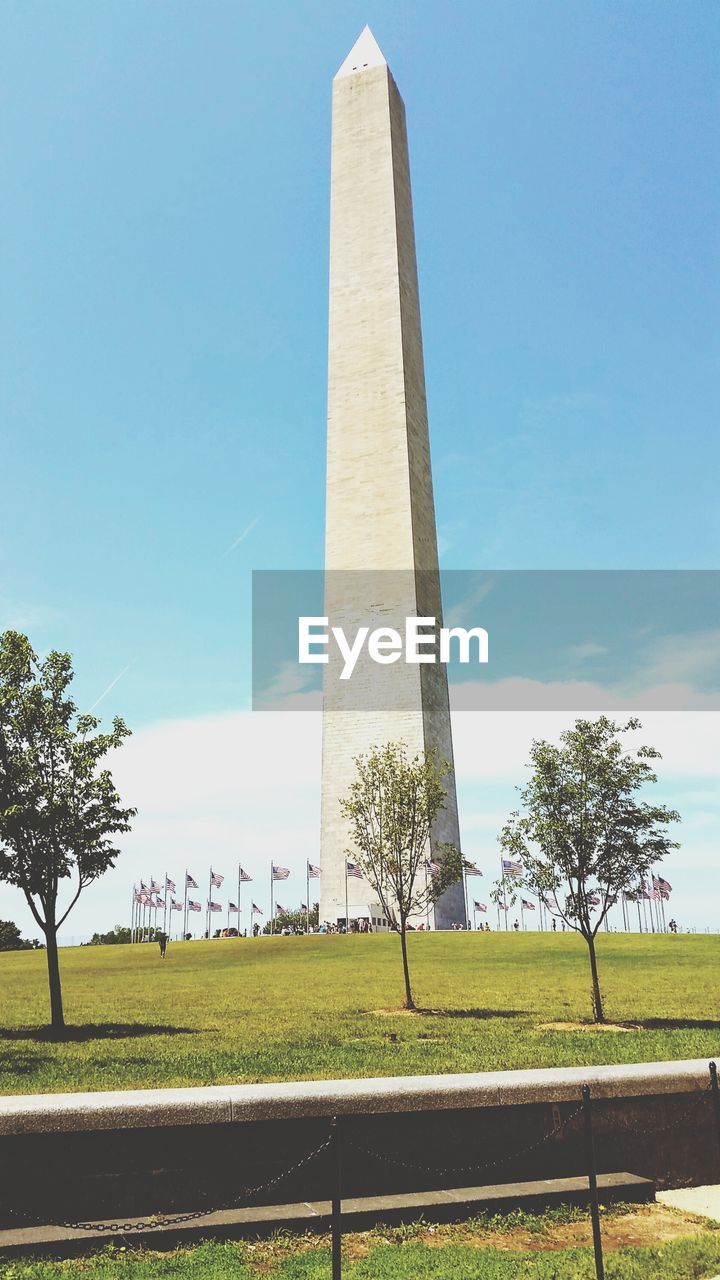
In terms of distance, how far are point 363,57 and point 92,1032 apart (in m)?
69.2

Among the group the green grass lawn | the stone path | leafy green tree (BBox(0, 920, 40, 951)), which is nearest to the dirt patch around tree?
the green grass lawn

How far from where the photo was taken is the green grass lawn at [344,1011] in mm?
13398

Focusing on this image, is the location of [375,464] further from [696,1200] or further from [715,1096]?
[696,1200]

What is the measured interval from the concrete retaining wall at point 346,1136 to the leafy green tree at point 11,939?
2524 inches

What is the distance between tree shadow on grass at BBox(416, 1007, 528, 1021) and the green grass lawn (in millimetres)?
45

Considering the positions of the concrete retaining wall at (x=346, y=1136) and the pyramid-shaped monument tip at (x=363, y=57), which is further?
the pyramid-shaped monument tip at (x=363, y=57)

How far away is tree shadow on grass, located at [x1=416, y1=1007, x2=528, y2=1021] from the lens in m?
20.3

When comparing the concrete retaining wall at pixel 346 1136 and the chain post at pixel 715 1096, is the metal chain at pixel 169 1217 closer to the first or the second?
the concrete retaining wall at pixel 346 1136

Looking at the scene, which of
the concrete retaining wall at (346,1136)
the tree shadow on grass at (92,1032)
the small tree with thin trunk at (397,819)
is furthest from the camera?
the small tree with thin trunk at (397,819)

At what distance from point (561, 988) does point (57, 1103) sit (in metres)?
20.9

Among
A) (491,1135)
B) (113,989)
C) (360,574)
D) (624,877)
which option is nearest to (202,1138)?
(491,1135)

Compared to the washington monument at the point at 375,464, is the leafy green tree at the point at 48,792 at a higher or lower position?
lower

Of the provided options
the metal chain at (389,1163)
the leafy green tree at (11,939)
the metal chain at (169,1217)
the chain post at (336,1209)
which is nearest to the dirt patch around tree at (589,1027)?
the metal chain at (389,1163)

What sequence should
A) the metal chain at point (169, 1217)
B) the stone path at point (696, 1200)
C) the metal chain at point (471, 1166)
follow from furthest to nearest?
the stone path at point (696, 1200), the metal chain at point (471, 1166), the metal chain at point (169, 1217)
